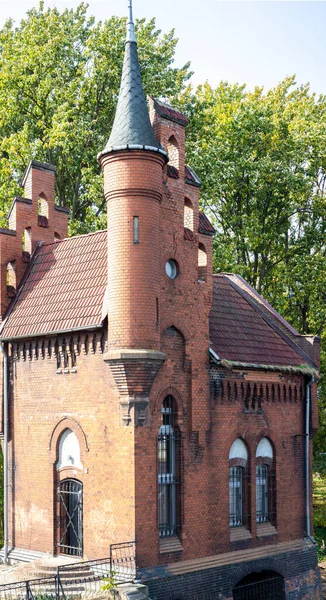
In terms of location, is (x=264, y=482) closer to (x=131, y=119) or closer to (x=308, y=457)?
(x=308, y=457)

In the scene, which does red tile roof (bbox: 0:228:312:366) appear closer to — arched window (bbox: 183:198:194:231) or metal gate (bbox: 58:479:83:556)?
arched window (bbox: 183:198:194:231)

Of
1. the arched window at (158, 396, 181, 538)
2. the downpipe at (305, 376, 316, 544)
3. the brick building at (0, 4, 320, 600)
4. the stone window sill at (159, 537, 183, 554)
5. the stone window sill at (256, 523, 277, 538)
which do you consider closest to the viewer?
the brick building at (0, 4, 320, 600)

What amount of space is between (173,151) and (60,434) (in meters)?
6.75

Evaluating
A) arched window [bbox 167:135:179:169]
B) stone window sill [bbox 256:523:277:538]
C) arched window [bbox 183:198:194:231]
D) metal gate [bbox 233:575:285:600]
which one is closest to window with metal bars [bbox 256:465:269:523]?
stone window sill [bbox 256:523:277:538]

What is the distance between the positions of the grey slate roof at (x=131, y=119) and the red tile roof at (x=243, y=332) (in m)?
5.23

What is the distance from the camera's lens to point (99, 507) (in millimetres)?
16438

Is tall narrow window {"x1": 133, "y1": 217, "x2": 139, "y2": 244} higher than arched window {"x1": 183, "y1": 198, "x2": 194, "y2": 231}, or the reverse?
arched window {"x1": 183, "y1": 198, "x2": 194, "y2": 231}

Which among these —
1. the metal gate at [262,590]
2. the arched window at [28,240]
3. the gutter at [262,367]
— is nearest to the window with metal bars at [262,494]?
the metal gate at [262,590]

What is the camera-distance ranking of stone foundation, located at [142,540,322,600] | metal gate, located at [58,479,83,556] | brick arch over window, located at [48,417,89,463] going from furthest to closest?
metal gate, located at [58,479,83,556] < brick arch over window, located at [48,417,89,463] < stone foundation, located at [142,540,322,600]

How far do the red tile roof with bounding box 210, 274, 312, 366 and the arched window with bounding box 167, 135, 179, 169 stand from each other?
4281 mm

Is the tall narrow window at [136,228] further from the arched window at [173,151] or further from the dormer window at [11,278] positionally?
the dormer window at [11,278]

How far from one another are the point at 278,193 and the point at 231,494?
51.4ft

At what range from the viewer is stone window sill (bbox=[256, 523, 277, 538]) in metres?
19.4

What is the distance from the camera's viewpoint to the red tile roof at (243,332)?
19516 mm
